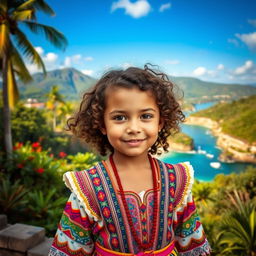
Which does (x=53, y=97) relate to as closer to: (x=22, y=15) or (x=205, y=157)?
(x=22, y=15)

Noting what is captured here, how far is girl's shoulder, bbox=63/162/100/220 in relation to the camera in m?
1.11

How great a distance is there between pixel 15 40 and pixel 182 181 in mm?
9324

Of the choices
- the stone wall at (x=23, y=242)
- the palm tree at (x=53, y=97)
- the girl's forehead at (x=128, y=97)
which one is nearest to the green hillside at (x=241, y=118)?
the palm tree at (x=53, y=97)

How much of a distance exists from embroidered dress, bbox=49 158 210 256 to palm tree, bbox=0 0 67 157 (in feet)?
Result: 25.2

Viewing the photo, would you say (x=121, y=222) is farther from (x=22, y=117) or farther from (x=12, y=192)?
(x=22, y=117)

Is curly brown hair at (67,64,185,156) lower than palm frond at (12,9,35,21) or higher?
lower

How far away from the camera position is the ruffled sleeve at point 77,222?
1.12 metres

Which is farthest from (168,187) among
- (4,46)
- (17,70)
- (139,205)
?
(17,70)

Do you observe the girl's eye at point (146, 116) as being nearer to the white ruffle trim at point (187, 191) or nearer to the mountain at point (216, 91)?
the white ruffle trim at point (187, 191)

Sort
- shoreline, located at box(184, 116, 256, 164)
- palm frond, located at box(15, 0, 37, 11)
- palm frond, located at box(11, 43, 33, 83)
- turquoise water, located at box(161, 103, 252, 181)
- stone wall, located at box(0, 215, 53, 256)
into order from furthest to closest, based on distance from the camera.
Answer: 1. turquoise water, located at box(161, 103, 252, 181)
2. shoreline, located at box(184, 116, 256, 164)
3. palm frond, located at box(11, 43, 33, 83)
4. palm frond, located at box(15, 0, 37, 11)
5. stone wall, located at box(0, 215, 53, 256)

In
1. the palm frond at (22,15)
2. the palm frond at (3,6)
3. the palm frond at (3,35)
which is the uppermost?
the palm frond at (3,6)

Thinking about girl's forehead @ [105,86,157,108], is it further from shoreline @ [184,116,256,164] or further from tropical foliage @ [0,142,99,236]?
shoreline @ [184,116,256,164]

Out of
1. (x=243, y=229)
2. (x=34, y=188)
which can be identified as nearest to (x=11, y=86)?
(x=34, y=188)

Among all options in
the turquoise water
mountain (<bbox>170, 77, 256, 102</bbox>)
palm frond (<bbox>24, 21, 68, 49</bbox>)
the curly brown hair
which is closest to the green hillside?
the turquoise water
